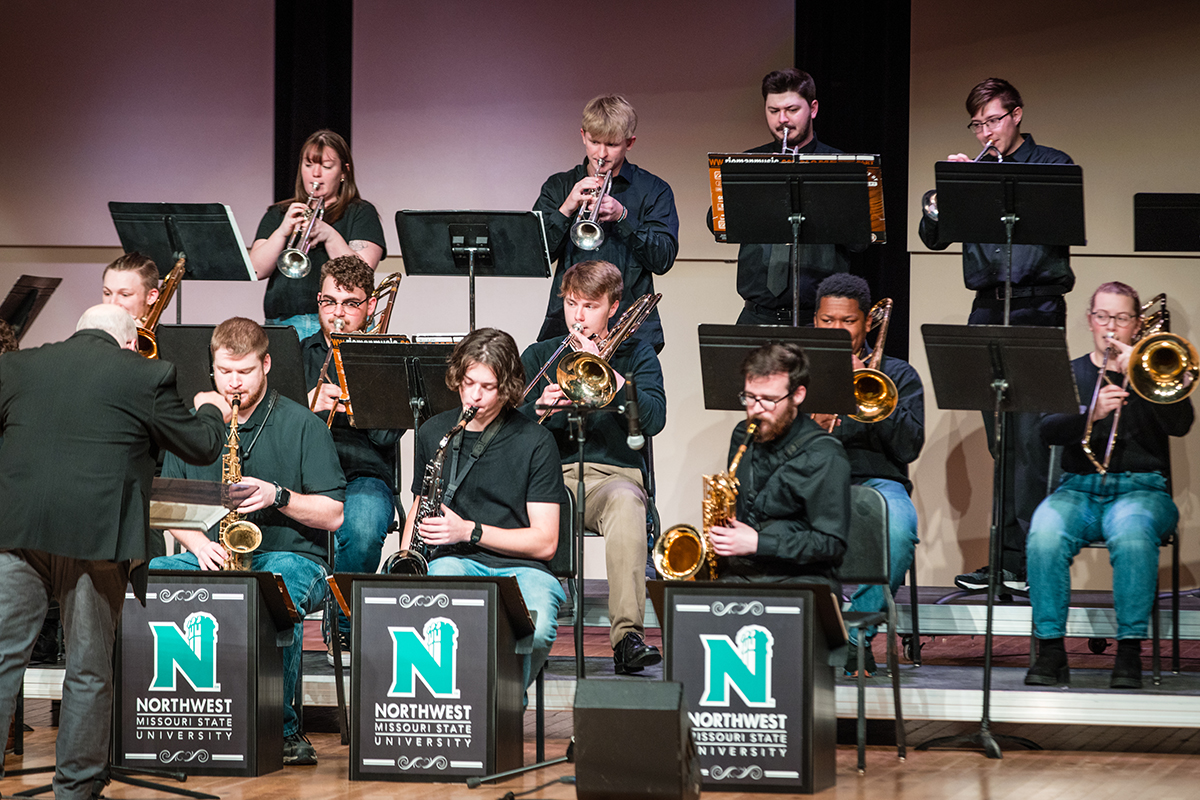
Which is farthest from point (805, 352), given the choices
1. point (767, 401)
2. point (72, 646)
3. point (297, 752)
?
point (72, 646)

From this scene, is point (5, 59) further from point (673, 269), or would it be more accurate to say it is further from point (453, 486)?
point (453, 486)

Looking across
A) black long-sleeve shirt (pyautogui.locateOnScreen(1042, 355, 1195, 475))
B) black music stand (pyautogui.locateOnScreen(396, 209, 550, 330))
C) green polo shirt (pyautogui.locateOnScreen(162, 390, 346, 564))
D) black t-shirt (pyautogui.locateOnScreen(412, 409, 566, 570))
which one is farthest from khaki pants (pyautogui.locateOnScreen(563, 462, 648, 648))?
black long-sleeve shirt (pyautogui.locateOnScreen(1042, 355, 1195, 475))

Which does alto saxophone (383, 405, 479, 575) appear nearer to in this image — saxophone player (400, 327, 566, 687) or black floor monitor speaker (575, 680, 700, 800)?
saxophone player (400, 327, 566, 687)

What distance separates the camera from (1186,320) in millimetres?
7500

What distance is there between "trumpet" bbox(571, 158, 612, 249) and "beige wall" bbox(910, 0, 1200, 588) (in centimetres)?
261

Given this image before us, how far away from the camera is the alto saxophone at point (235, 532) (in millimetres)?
4539

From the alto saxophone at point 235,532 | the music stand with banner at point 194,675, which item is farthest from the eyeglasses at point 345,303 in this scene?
the music stand with banner at point 194,675

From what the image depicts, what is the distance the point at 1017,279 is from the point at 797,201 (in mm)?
1281

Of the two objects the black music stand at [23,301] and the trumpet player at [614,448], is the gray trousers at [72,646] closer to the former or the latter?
the trumpet player at [614,448]

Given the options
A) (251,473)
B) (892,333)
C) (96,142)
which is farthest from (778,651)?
(96,142)

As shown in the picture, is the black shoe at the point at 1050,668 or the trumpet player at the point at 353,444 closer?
the black shoe at the point at 1050,668

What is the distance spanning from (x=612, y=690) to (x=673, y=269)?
4.50 meters

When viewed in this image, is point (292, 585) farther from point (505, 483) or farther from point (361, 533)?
point (505, 483)

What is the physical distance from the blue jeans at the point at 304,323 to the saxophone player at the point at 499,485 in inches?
60.4
